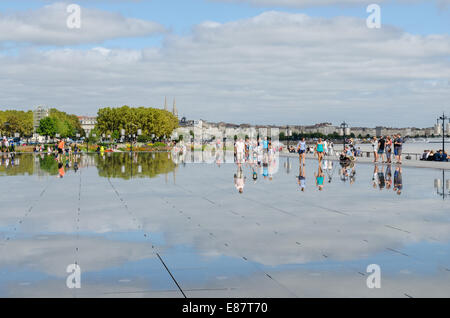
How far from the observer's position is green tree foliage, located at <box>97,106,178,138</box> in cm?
12681

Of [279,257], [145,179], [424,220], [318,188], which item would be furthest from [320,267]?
[145,179]

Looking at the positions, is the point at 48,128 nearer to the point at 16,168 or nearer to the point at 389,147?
the point at 16,168

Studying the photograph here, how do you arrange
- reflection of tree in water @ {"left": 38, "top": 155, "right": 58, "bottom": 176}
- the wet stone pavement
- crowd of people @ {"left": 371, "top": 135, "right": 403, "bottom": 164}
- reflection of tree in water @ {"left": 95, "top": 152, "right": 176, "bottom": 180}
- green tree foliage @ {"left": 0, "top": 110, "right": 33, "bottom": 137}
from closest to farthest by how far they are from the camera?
the wet stone pavement, reflection of tree in water @ {"left": 95, "top": 152, "right": 176, "bottom": 180}, reflection of tree in water @ {"left": 38, "top": 155, "right": 58, "bottom": 176}, crowd of people @ {"left": 371, "top": 135, "right": 403, "bottom": 164}, green tree foliage @ {"left": 0, "top": 110, "right": 33, "bottom": 137}

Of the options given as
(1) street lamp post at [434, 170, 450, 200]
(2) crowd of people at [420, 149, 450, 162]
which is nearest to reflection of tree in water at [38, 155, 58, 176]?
(1) street lamp post at [434, 170, 450, 200]

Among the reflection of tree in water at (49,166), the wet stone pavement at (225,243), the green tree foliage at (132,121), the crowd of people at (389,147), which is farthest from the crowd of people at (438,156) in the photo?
the green tree foliage at (132,121)

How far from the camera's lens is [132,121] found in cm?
12619

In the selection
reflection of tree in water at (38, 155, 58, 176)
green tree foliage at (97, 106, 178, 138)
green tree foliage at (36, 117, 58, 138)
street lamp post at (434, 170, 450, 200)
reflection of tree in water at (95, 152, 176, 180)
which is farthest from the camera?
green tree foliage at (36, 117, 58, 138)

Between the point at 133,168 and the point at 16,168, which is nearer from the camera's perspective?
the point at 133,168

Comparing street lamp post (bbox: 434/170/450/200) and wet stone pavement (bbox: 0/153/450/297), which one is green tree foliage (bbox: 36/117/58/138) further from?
wet stone pavement (bbox: 0/153/450/297)

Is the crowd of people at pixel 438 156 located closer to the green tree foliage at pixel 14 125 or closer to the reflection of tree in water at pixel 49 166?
the reflection of tree in water at pixel 49 166

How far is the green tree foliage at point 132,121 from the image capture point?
126812 mm

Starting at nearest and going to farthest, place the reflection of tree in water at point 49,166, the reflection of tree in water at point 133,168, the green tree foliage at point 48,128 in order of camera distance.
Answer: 1. the reflection of tree in water at point 133,168
2. the reflection of tree in water at point 49,166
3. the green tree foliage at point 48,128

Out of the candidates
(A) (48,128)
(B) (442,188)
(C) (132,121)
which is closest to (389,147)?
(B) (442,188)

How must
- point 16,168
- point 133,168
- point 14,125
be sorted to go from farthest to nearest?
point 14,125 → point 16,168 → point 133,168
